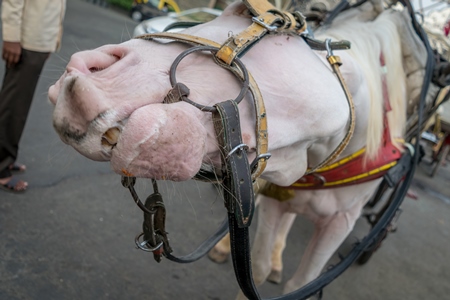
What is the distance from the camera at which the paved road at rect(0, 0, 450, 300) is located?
8.87 ft

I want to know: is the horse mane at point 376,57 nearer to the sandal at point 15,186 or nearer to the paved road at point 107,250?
the paved road at point 107,250

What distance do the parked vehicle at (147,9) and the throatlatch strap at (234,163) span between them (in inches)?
679

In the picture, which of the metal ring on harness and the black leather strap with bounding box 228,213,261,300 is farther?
the black leather strap with bounding box 228,213,261,300

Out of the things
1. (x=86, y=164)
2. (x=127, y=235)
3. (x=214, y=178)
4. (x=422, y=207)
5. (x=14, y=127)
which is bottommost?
(x=422, y=207)

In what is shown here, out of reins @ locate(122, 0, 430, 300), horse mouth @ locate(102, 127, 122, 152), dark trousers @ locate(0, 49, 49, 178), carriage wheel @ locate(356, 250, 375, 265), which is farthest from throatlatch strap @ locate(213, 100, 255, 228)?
carriage wheel @ locate(356, 250, 375, 265)

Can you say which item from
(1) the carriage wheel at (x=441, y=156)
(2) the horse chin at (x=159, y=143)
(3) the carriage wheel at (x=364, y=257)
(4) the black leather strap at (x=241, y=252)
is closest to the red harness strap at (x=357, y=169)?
(4) the black leather strap at (x=241, y=252)

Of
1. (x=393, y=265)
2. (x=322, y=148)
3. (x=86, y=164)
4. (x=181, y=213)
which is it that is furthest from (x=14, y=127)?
(x=393, y=265)

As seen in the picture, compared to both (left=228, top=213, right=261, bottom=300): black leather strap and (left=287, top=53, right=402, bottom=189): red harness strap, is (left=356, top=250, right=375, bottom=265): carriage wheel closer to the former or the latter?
(left=287, top=53, right=402, bottom=189): red harness strap

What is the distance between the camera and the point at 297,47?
1.43 m

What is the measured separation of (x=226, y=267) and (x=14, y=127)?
1825 mm

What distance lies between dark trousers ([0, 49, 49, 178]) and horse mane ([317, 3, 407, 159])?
2.06 m

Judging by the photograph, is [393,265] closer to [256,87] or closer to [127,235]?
[127,235]

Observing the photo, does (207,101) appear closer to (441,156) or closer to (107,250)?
(107,250)

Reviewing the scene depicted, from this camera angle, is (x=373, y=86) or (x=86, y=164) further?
(x=86, y=164)
